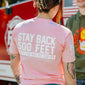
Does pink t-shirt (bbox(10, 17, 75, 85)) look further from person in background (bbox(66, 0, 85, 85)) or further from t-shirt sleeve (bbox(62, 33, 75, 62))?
person in background (bbox(66, 0, 85, 85))

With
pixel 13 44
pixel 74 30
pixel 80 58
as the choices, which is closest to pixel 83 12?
pixel 74 30

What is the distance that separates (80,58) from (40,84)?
1020mm

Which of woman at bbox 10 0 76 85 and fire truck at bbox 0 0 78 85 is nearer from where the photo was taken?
woman at bbox 10 0 76 85

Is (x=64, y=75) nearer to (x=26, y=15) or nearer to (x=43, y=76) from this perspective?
(x=43, y=76)

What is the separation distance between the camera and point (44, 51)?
1621 millimetres

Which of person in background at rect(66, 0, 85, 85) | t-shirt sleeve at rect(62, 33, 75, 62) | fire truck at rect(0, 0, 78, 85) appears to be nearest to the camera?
t-shirt sleeve at rect(62, 33, 75, 62)

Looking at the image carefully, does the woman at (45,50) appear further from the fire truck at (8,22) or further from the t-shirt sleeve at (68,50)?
the fire truck at (8,22)

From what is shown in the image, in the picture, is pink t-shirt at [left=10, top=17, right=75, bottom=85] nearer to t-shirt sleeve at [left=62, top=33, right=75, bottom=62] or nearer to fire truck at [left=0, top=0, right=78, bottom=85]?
t-shirt sleeve at [left=62, top=33, right=75, bottom=62]

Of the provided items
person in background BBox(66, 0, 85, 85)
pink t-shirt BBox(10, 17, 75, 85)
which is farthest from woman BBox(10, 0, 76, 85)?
person in background BBox(66, 0, 85, 85)

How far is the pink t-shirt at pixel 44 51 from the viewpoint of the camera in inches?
62.9

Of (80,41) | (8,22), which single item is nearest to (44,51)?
(80,41)

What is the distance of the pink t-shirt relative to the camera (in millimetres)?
1599

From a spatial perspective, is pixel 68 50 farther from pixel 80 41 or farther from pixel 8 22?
pixel 8 22

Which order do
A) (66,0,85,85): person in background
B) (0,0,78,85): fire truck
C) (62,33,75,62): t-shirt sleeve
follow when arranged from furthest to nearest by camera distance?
(0,0,78,85): fire truck, (66,0,85,85): person in background, (62,33,75,62): t-shirt sleeve
